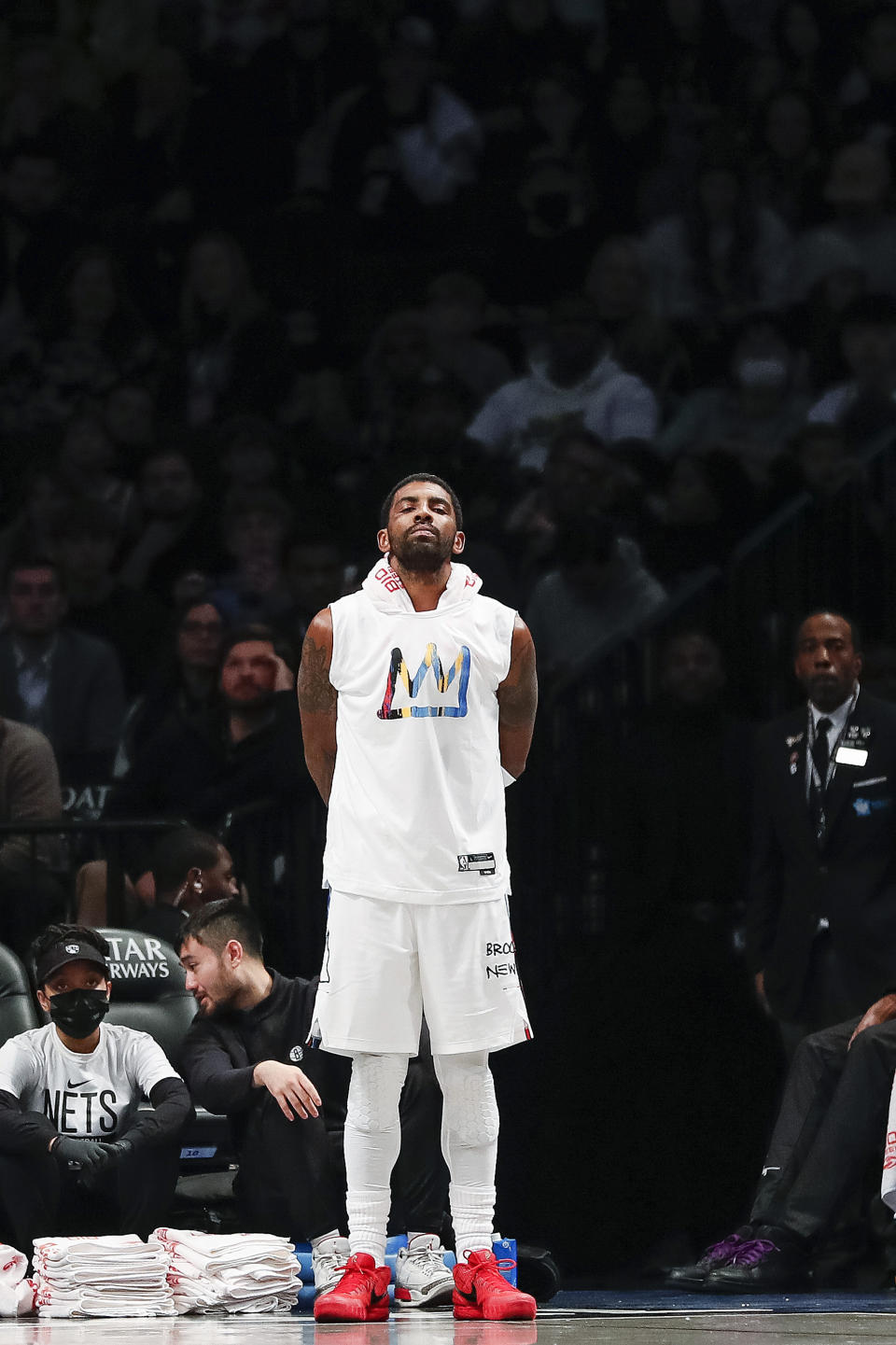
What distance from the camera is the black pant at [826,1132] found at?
6.58 meters

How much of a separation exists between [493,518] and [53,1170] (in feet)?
13.5

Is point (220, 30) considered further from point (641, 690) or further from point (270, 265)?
point (641, 690)

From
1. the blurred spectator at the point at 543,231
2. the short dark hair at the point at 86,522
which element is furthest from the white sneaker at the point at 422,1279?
the blurred spectator at the point at 543,231

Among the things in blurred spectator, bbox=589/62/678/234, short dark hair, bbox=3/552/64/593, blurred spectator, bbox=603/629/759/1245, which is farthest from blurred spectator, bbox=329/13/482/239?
blurred spectator, bbox=603/629/759/1245

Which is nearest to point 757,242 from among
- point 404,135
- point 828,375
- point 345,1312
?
point 828,375

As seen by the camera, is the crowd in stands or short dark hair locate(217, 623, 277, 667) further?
the crowd in stands

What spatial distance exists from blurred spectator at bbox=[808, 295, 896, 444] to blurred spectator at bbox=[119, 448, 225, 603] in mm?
3032

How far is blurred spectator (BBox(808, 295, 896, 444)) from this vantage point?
9.27 m

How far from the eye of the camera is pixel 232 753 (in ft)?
26.7

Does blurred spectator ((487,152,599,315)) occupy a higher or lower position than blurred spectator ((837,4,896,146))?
lower

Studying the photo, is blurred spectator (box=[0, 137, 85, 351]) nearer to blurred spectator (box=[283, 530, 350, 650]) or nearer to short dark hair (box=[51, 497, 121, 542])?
short dark hair (box=[51, 497, 121, 542])

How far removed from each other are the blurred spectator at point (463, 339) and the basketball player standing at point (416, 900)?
16.2 ft

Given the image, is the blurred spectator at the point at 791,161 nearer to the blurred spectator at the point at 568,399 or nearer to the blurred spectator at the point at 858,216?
the blurred spectator at the point at 858,216

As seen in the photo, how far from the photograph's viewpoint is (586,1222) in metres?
7.29
